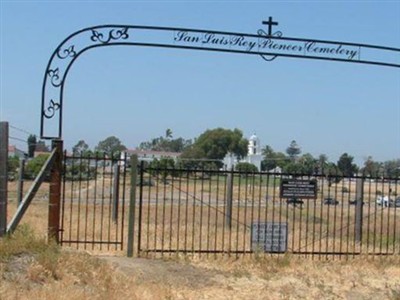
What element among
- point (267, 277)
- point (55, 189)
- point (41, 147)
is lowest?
point (267, 277)

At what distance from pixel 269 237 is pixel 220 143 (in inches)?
4309

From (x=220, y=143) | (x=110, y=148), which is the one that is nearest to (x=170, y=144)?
(x=220, y=143)

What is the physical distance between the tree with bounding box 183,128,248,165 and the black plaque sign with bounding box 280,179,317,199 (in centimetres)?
10578

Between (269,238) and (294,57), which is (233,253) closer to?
(269,238)

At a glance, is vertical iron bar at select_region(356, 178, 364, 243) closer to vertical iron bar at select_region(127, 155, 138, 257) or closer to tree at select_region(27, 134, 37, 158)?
vertical iron bar at select_region(127, 155, 138, 257)

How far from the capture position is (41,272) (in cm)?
886

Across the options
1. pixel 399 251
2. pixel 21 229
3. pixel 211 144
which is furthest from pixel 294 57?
pixel 211 144

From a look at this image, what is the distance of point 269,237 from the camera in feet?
41.8

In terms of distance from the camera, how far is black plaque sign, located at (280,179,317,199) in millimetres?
12859

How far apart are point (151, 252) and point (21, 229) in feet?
8.02

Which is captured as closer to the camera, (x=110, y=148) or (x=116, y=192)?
(x=116, y=192)

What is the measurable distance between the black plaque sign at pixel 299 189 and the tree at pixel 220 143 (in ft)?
347

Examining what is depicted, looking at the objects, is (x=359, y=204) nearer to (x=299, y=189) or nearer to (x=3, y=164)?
(x=299, y=189)

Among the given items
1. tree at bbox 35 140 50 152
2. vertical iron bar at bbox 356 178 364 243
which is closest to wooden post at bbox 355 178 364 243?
vertical iron bar at bbox 356 178 364 243
